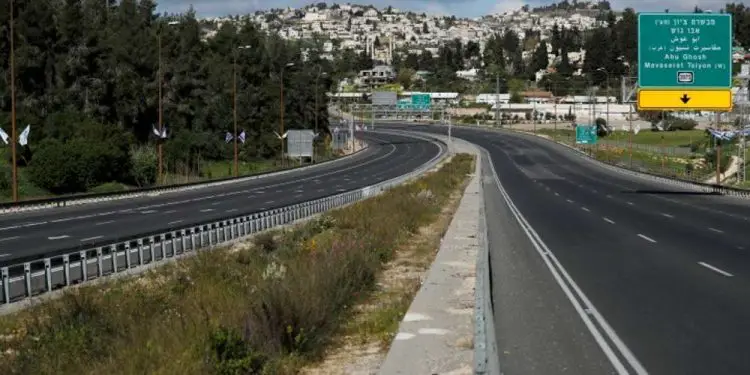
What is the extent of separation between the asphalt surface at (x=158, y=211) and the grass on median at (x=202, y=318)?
3551mm

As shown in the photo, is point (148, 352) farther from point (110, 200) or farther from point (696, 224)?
point (110, 200)

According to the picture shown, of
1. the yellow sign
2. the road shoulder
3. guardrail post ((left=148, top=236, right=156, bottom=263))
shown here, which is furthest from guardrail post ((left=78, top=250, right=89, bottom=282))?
the yellow sign

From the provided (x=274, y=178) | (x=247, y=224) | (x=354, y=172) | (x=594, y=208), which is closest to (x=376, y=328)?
(x=247, y=224)

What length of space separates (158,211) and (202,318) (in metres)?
29.8

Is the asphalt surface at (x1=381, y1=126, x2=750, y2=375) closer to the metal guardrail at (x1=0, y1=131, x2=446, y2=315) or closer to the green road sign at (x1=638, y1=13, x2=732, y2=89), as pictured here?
the green road sign at (x1=638, y1=13, x2=732, y2=89)

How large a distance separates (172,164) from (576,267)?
62.7 m

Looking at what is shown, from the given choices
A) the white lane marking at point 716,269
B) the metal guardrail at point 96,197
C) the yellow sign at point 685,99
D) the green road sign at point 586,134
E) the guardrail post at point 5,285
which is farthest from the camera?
the green road sign at point 586,134

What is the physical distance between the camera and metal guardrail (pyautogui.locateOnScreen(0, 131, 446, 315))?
1708 cm

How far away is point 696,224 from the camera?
33.5 meters

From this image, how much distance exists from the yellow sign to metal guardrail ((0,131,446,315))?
2023cm

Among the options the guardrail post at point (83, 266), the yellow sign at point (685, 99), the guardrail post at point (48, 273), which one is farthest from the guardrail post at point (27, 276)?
the yellow sign at point (685, 99)

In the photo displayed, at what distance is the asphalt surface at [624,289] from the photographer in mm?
10711

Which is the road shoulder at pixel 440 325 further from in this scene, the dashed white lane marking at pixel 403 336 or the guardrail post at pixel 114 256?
the guardrail post at pixel 114 256

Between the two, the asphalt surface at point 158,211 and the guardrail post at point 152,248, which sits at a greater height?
the guardrail post at point 152,248
